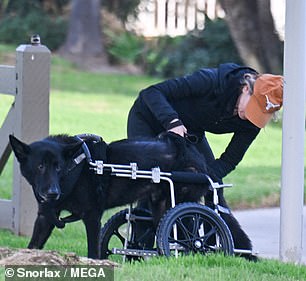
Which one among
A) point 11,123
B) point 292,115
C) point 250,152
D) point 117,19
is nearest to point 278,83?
point 292,115

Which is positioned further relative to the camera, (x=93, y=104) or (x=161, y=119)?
(x=93, y=104)

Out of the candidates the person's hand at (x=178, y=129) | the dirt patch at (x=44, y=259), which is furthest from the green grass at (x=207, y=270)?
the person's hand at (x=178, y=129)

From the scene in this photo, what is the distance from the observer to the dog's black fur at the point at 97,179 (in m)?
5.99

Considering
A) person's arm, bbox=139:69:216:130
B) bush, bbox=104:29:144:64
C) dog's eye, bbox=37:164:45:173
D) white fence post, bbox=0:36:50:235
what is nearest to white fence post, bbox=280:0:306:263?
person's arm, bbox=139:69:216:130

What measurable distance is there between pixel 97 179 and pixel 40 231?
564mm

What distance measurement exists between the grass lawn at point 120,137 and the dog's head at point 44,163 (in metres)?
0.71

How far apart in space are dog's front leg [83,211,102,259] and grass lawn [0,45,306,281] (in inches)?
23.9

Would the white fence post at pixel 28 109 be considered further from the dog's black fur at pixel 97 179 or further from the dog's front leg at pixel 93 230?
the dog's front leg at pixel 93 230

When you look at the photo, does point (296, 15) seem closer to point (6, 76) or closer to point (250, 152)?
point (6, 76)

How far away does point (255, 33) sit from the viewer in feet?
61.9

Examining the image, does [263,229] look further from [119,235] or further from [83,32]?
[83,32]

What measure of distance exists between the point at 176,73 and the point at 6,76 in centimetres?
1813

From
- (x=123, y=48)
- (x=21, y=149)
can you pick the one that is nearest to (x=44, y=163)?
(x=21, y=149)

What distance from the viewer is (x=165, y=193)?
6.34 metres
